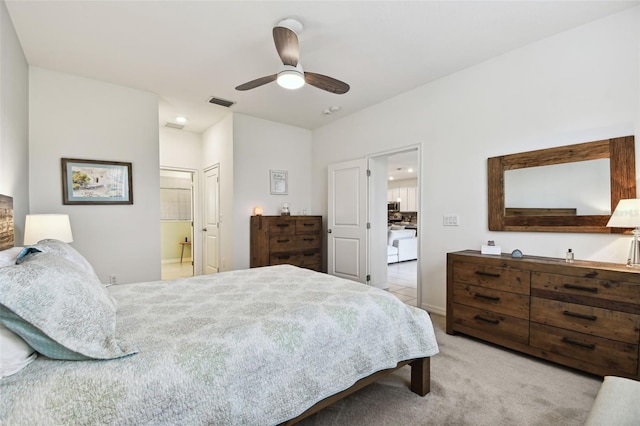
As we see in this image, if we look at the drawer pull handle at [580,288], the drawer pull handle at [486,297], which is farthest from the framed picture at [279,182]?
the drawer pull handle at [580,288]

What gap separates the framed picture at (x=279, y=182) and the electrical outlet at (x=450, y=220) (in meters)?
2.66

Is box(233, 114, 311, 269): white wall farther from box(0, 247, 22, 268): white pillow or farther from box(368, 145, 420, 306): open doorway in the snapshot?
box(0, 247, 22, 268): white pillow

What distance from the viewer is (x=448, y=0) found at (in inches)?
82.8

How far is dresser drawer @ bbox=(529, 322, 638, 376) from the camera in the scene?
74.0 inches

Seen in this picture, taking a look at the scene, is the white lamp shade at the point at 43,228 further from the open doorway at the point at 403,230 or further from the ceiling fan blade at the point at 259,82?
the open doorway at the point at 403,230

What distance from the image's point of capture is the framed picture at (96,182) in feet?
10.6

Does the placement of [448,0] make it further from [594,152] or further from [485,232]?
[485,232]

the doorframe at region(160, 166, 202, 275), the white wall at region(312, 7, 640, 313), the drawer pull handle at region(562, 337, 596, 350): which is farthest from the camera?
the doorframe at region(160, 166, 202, 275)

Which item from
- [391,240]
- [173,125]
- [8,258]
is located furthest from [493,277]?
[173,125]

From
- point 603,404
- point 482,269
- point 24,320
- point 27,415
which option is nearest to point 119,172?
point 24,320

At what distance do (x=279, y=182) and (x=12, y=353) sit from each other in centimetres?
409

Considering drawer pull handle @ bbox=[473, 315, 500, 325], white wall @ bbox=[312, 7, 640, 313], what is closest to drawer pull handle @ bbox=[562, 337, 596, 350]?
drawer pull handle @ bbox=[473, 315, 500, 325]

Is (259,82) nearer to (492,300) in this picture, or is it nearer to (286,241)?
(286,241)

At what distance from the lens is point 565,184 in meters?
2.50
